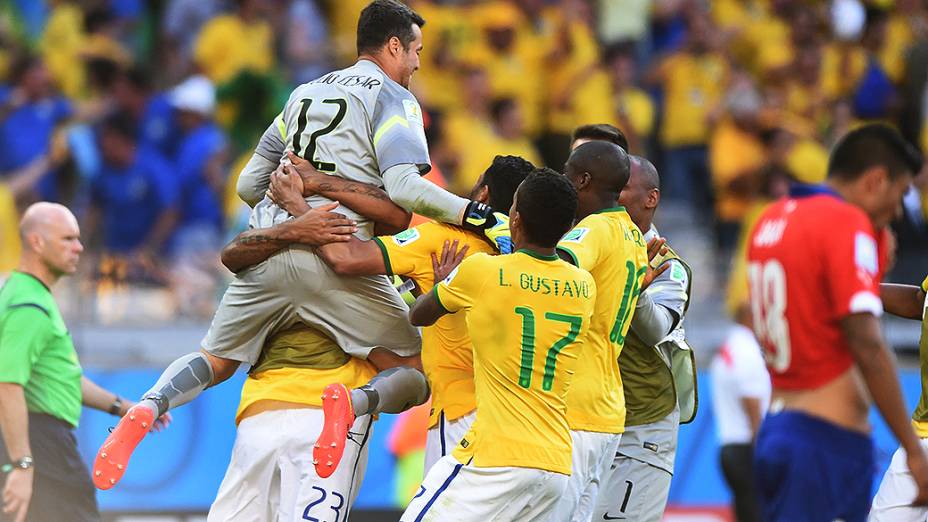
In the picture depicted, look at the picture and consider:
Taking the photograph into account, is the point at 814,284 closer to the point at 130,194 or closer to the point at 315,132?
the point at 315,132

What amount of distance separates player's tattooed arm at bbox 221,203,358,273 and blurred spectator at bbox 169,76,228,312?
5330 mm

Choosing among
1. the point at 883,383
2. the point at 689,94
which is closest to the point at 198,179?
the point at 689,94

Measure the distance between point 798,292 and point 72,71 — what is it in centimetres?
1027

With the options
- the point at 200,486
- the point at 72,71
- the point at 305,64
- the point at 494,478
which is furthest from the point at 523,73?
the point at 494,478

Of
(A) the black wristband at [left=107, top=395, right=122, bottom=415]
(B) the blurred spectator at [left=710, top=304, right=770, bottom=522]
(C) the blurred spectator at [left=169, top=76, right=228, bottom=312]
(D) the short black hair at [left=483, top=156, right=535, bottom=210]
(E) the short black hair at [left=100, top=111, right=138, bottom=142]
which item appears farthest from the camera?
(E) the short black hair at [left=100, top=111, right=138, bottom=142]

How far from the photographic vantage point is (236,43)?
15.2 metres

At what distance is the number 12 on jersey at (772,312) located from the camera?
7.07 meters

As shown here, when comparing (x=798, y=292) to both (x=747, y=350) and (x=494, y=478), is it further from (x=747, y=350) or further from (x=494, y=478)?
Answer: (x=747, y=350)

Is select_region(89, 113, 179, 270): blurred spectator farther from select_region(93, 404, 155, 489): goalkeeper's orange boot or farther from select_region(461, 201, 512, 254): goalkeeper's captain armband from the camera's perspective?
select_region(461, 201, 512, 254): goalkeeper's captain armband

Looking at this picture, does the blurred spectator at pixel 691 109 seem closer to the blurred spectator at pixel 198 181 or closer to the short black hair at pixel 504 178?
the blurred spectator at pixel 198 181

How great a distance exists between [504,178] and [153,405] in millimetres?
2048

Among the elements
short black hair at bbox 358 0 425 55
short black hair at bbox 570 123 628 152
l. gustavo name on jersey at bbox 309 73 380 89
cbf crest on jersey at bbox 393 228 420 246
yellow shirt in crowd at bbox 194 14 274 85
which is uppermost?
yellow shirt in crowd at bbox 194 14 274 85

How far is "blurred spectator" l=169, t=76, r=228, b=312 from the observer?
41.5 ft

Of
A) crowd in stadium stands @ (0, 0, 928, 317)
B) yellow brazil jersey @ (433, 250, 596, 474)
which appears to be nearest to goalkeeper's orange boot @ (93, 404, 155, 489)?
yellow brazil jersey @ (433, 250, 596, 474)
